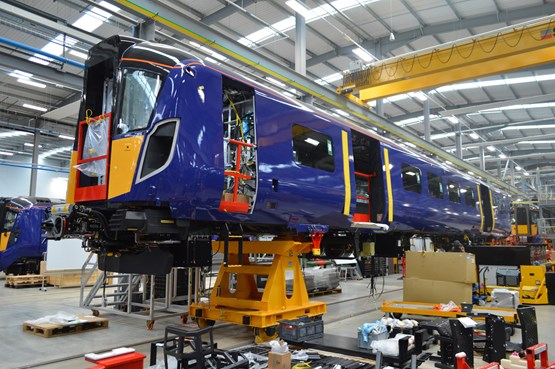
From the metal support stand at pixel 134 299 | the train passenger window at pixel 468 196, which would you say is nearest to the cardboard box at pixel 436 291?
the metal support stand at pixel 134 299

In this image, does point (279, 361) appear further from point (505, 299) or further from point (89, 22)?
point (89, 22)

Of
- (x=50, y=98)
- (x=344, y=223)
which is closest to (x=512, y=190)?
→ (x=344, y=223)

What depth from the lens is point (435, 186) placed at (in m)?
8.95

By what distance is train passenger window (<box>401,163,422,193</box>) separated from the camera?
778cm

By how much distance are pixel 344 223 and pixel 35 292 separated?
8.46 meters

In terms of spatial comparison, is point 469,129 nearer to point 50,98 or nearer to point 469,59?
point 469,59

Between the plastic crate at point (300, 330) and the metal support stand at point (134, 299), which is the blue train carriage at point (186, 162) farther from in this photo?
the metal support stand at point (134, 299)

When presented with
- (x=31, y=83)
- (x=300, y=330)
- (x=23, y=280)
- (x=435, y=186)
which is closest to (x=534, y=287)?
(x=435, y=186)

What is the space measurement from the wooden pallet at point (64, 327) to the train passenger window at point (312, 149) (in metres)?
3.76

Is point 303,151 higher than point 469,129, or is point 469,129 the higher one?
point 469,129

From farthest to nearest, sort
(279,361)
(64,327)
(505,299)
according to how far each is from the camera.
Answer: (505,299) < (64,327) < (279,361)

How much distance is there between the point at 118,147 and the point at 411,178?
5.66 m

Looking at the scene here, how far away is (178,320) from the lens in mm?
6914

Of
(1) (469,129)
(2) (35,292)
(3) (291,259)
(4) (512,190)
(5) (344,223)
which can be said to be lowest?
(2) (35,292)
